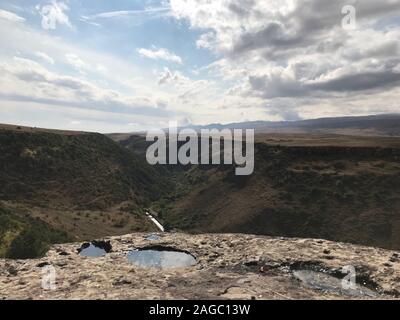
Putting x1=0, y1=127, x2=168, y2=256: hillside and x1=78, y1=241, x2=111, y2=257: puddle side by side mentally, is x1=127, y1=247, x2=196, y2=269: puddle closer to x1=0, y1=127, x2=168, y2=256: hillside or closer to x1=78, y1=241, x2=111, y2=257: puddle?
x1=78, y1=241, x2=111, y2=257: puddle

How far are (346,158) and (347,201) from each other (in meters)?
16.9

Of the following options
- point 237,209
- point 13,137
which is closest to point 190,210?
point 237,209

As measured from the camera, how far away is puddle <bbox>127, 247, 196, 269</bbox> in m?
22.8

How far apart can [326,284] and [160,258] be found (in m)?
9.60

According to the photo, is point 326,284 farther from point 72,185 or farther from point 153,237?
point 72,185

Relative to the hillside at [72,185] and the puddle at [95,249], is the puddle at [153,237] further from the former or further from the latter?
the hillside at [72,185]

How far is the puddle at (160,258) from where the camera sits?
2277cm

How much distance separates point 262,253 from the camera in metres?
23.8

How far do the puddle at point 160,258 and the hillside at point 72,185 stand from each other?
34.9 metres

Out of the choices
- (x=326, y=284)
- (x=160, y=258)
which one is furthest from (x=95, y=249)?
(x=326, y=284)

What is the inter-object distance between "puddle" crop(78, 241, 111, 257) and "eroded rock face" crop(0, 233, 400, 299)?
397mm

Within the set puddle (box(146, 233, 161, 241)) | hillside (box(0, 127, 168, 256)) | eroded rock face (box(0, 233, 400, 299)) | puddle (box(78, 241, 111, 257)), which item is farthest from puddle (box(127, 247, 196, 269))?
hillside (box(0, 127, 168, 256))

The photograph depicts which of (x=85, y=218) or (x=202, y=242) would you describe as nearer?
(x=202, y=242)

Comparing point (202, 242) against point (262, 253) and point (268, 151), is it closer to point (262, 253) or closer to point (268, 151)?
point (262, 253)
